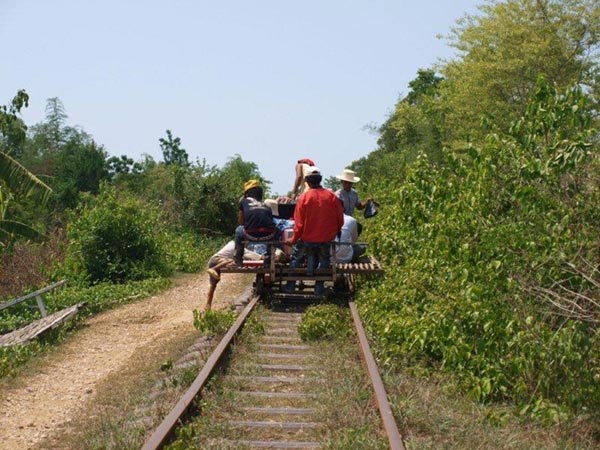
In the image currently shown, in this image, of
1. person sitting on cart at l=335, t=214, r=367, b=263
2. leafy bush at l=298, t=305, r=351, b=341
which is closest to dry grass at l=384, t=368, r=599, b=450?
leafy bush at l=298, t=305, r=351, b=341

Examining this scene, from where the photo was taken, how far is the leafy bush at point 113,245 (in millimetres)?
21547

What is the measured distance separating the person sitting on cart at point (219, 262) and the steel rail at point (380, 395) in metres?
2.95

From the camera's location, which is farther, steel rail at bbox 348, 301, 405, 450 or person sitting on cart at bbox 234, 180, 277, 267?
person sitting on cart at bbox 234, 180, 277, 267

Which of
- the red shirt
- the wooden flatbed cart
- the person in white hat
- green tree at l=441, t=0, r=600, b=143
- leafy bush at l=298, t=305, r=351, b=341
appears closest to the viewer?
leafy bush at l=298, t=305, r=351, b=341

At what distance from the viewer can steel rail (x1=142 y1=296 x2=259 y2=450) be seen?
20.3ft

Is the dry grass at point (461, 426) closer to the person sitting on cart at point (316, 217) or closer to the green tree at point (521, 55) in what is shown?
the person sitting on cart at point (316, 217)

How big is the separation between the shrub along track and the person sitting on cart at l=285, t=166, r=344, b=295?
2123mm

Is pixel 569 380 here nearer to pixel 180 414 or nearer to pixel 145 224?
pixel 180 414

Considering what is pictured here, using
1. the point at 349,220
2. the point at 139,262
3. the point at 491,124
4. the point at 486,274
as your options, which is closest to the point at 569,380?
the point at 486,274

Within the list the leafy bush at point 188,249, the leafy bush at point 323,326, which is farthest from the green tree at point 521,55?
the leafy bush at point 323,326

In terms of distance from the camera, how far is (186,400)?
23.6 ft

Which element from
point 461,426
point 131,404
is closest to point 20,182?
point 131,404

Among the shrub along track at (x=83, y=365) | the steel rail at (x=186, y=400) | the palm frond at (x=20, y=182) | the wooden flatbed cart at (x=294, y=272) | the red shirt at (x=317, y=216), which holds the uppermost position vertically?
the palm frond at (x=20, y=182)

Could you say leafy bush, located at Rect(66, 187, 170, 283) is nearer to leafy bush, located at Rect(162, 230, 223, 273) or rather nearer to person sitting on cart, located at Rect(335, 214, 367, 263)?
leafy bush, located at Rect(162, 230, 223, 273)
